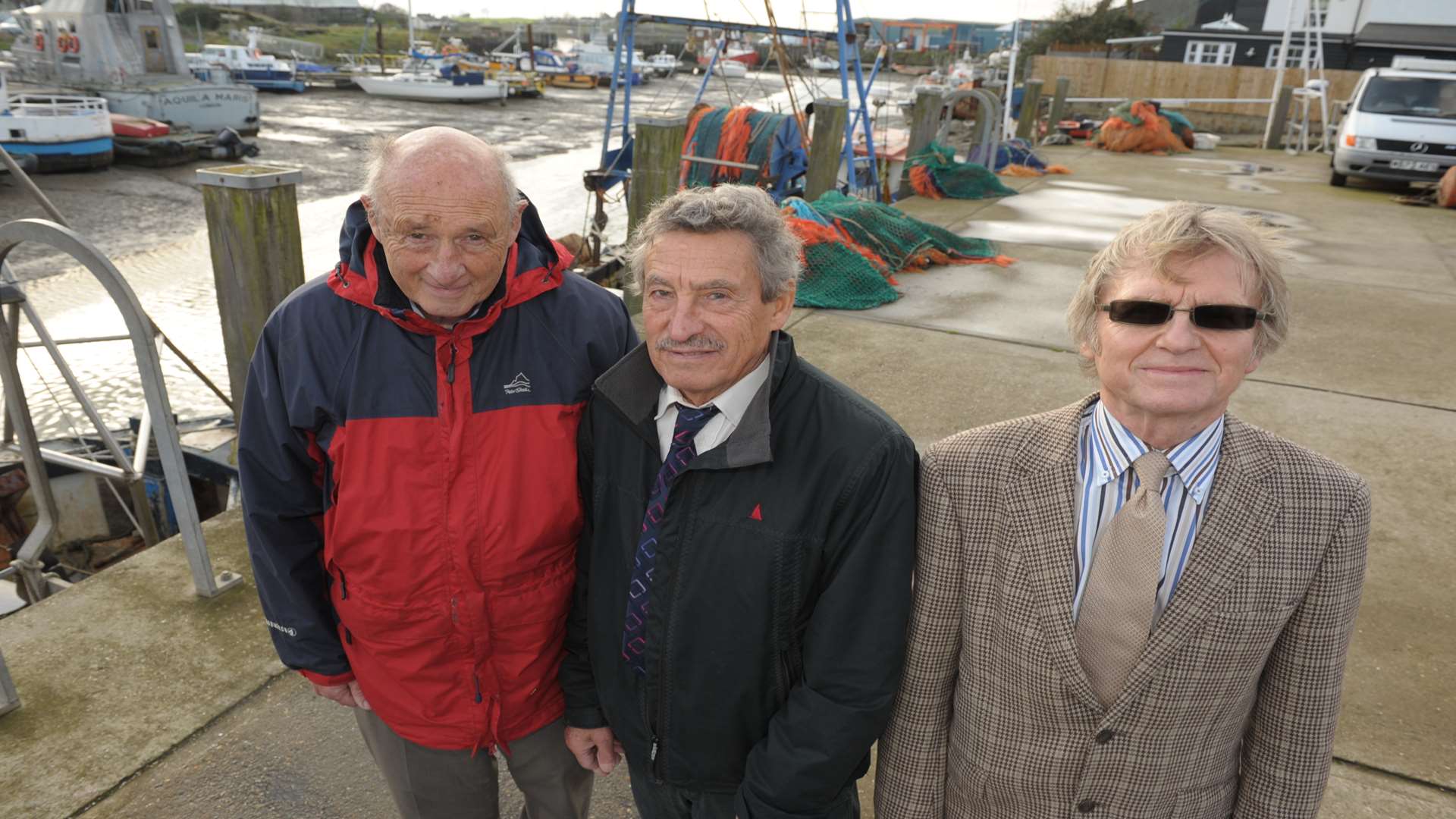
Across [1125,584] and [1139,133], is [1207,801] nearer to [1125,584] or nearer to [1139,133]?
[1125,584]

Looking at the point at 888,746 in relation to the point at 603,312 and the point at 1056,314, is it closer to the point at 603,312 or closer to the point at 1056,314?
the point at 603,312

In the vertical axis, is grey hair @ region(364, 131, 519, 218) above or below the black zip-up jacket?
above

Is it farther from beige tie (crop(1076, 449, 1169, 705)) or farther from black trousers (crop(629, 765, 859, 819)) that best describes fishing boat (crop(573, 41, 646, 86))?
beige tie (crop(1076, 449, 1169, 705))

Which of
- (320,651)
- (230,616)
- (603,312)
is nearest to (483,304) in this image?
(603,312)

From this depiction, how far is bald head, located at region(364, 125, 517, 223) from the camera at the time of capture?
1.73 metres

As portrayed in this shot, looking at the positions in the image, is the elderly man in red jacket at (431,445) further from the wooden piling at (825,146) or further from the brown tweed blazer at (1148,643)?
the wooden piling at (825,146)

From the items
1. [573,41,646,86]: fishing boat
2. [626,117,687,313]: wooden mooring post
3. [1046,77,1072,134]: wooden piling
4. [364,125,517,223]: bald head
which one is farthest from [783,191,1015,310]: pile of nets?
[573,41,646,86]: fishing boat

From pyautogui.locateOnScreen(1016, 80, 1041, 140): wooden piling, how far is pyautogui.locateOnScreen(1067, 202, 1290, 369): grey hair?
616 inches

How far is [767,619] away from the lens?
5.18 feet

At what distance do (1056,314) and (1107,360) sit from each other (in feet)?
17.5

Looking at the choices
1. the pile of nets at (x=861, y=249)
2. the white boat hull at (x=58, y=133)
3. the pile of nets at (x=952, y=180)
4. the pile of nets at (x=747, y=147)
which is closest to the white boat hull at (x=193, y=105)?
the white boat hull at (x=58, y=133)

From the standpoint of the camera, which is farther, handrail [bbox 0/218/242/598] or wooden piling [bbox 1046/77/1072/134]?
wooden piling [bbox 1046/77/1072/134]

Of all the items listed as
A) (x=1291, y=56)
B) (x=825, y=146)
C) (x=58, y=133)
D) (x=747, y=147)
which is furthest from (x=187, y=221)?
(x=1291, y=56)

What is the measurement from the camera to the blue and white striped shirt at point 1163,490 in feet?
4.72
